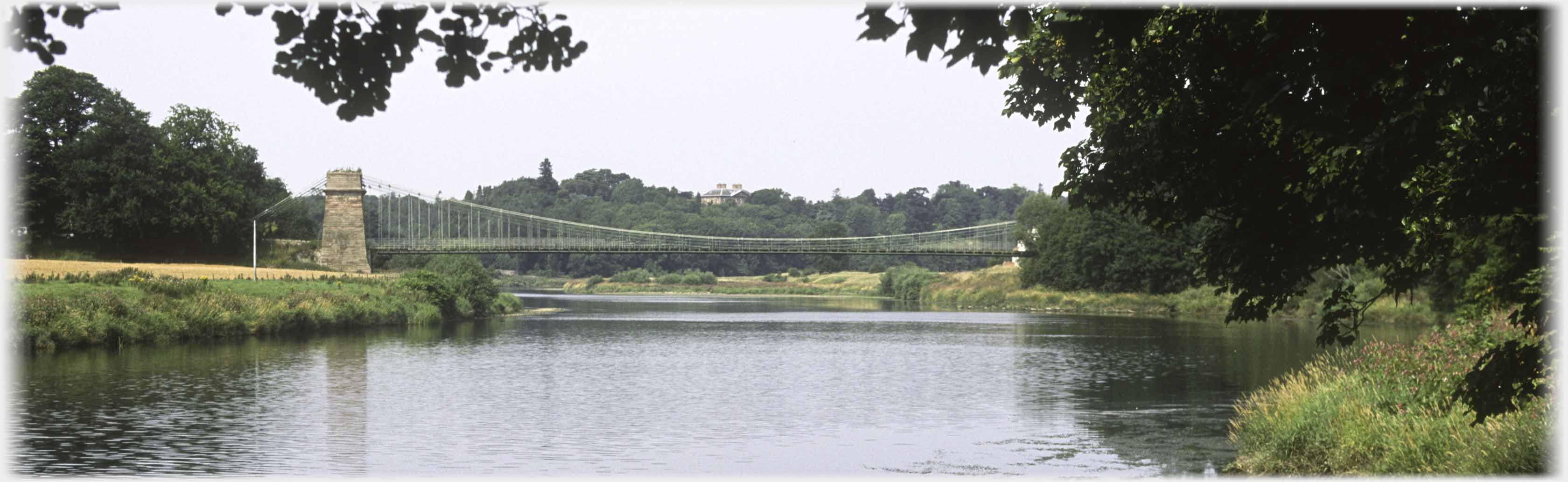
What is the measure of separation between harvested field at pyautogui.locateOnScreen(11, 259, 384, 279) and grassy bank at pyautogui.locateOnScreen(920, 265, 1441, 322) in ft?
101

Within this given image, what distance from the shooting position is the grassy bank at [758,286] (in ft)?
315

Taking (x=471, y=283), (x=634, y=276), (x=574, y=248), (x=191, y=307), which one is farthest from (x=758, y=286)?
(x=191, y=307)

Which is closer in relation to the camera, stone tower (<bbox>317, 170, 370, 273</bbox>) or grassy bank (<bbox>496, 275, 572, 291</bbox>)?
stone tower (<bbox>317, 170, 370, 273</bbox>)

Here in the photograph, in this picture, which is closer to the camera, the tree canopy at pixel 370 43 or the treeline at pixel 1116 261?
the tree canopy at pixel 370 43

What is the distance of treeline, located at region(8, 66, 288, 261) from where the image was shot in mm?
49750

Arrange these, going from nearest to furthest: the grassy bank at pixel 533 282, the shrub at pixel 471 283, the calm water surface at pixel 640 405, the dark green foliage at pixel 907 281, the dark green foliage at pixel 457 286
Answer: the calm water surface at pixel 640 405, the dark green foliage at pixel 457 286, the shrub at pixel 471 283, the dark green foliage at pixel 907 281, the grassy bank at pixel 533 282

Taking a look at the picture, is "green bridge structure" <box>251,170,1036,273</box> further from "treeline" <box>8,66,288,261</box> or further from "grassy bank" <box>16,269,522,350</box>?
"grassy bank" <box>16,269,522,350</box>

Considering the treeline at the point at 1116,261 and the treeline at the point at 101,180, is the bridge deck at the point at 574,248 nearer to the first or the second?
the treeline at the point at 1116,261

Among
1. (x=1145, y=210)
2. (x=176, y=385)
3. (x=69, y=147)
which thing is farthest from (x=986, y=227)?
(x=1145, y=210)

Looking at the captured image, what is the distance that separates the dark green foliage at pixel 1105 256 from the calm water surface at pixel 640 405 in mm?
22887

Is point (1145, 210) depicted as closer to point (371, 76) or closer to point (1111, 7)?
point (1111, 7)

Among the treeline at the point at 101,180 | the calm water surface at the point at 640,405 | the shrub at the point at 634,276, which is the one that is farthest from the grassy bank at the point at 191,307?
the shrub at the point at 634,276

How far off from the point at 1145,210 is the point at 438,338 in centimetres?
2747

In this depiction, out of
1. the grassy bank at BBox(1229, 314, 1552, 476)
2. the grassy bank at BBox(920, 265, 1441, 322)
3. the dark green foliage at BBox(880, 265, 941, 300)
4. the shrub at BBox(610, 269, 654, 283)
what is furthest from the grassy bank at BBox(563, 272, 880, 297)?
the grassy bank at BBox(1229, 314, 1552, 476)
